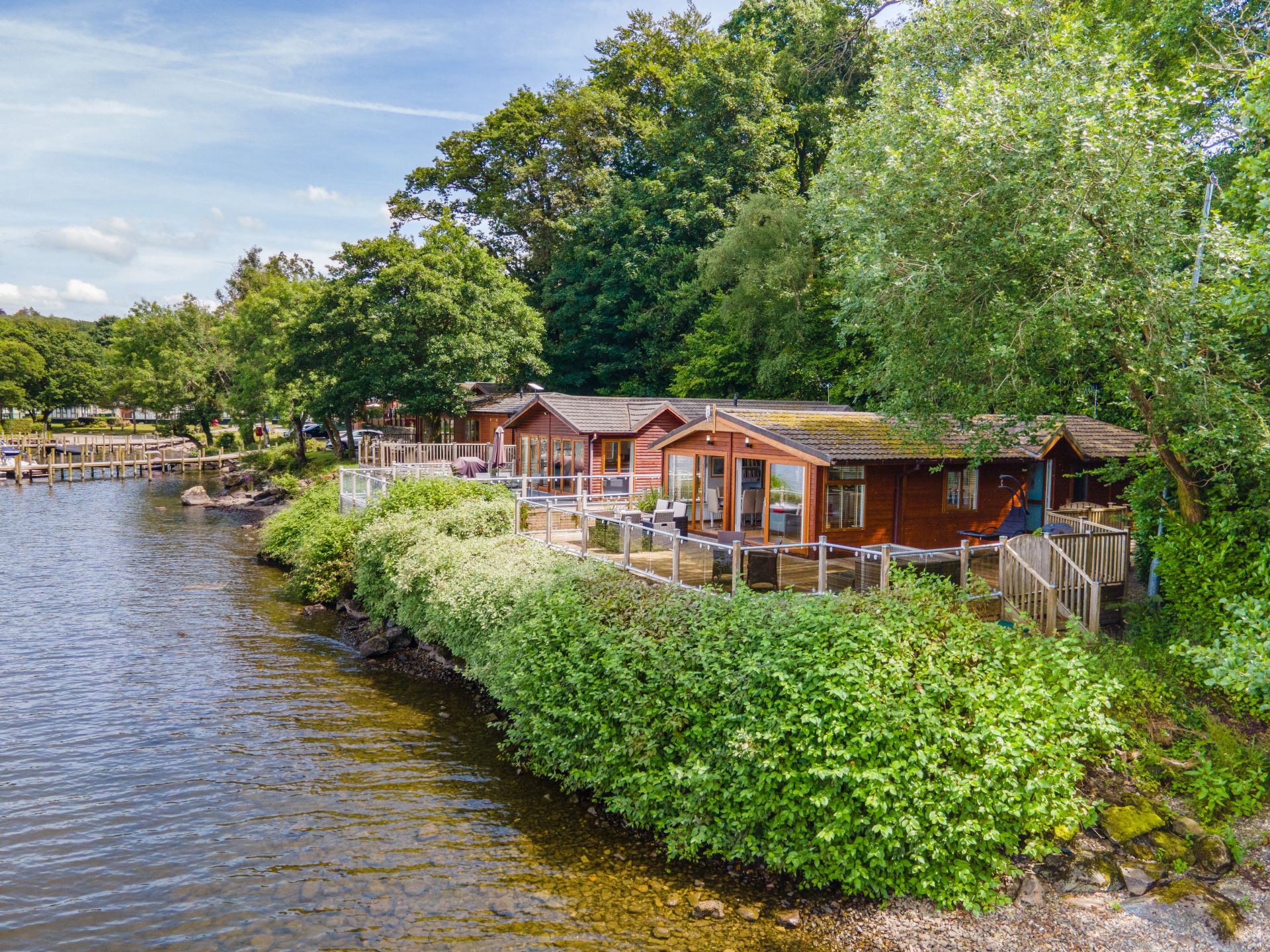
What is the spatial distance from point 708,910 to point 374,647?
35.8ft

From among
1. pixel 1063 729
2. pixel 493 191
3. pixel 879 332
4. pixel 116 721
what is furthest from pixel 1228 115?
pixel 493 191

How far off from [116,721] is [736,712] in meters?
10.8

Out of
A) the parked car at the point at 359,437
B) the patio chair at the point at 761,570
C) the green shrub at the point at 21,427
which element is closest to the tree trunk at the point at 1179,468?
the patio chair at the point at 761,570

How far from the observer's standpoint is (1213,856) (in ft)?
28.6

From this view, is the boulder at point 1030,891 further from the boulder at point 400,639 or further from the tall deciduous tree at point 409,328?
the tall deciduous tree at point 409,328

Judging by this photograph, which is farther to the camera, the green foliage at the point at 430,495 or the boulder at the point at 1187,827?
the green foliage at the point at 430,495

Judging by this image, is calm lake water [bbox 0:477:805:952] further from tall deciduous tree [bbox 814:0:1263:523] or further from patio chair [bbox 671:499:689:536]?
tall deciduous tree [bbox 814:0:1263:523]

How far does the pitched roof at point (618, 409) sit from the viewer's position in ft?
91.1

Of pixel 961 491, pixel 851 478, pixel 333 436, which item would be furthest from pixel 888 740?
pixel 333 436

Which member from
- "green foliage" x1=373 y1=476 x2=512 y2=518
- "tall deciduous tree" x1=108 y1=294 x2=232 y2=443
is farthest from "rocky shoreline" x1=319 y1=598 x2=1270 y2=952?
"tall deciduous tree" x1=108 y1=294 x2=232 y2=443

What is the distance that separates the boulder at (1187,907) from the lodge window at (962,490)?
35.5ft

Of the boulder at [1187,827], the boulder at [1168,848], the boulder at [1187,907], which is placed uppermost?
the boulder at [1187,827]

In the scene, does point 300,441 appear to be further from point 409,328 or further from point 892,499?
point 892,499

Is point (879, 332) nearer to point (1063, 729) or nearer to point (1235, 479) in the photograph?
point (1235, 479)
